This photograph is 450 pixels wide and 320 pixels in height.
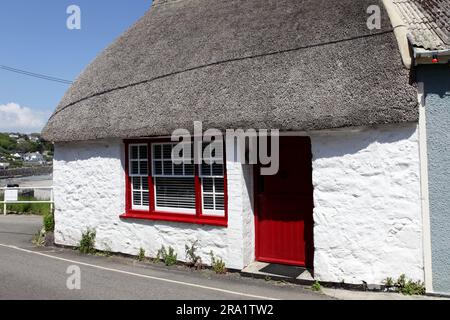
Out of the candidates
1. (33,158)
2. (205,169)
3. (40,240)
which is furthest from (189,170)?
(33,158)

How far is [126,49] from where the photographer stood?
1152 centimetres

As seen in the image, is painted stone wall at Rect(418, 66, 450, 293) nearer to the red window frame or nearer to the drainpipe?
the drainpipe

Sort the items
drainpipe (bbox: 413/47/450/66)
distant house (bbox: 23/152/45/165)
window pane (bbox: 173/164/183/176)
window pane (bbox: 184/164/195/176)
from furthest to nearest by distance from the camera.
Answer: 1. distant house (bbox: 23/152/45/165)
2. window pane (bbox: 173/164/183/176)
3. window pane (bbox: 184/164/195/176)
4. drainpipe (bbox: 413/47/450/66)

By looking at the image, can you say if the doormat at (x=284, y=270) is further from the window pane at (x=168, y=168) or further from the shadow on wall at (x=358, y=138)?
the window pane at (x=168, y=168)

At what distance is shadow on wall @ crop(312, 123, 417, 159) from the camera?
22.3ft

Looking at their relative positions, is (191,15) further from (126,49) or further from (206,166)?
(206,166)

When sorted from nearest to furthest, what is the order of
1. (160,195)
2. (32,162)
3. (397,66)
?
(397,66) → (160,195) → (32,162)

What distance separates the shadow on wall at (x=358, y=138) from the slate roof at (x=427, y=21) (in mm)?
1267

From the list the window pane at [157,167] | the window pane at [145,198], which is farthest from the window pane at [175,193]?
the window pane at [145,198]

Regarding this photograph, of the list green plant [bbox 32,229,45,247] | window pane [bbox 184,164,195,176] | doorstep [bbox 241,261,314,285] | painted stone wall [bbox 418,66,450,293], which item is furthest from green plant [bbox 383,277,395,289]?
green plant [bbox 32,229,45,247]

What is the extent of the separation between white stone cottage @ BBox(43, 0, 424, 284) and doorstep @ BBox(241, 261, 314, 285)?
16cm
